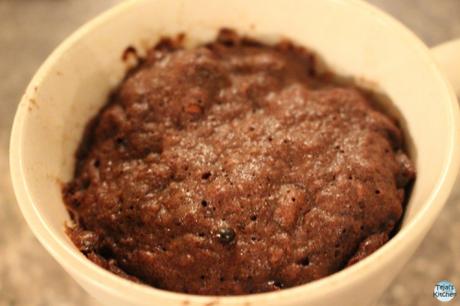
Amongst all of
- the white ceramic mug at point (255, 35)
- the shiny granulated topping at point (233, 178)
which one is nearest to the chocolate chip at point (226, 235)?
the shiny granulated topping at point (233, 178)

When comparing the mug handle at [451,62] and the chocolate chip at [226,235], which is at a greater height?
the mug handle at [451,62]

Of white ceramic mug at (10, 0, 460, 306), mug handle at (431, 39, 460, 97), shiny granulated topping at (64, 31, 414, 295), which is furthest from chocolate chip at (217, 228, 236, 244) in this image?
mug handle at (431, 39, 460, 97)

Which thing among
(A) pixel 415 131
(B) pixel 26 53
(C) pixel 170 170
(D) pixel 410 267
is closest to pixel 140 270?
(C) pixel 170 170

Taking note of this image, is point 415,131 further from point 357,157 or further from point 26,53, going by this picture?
point 26,53

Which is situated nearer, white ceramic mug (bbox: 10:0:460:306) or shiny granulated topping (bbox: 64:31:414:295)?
white ceramic mug (bbox: 10:0:460:306)

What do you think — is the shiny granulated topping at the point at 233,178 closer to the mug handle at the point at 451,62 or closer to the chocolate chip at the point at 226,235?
the chocolate chip at the point at 226,235

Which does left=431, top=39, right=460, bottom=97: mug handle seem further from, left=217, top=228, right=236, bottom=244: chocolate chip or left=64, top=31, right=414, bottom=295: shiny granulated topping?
left=217, top=228, right=236, bottom=244: chocolate chip

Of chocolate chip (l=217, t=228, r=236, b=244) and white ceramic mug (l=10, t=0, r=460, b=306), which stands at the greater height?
white ceramic mug (l=10, t=0, r=460, b=306)
